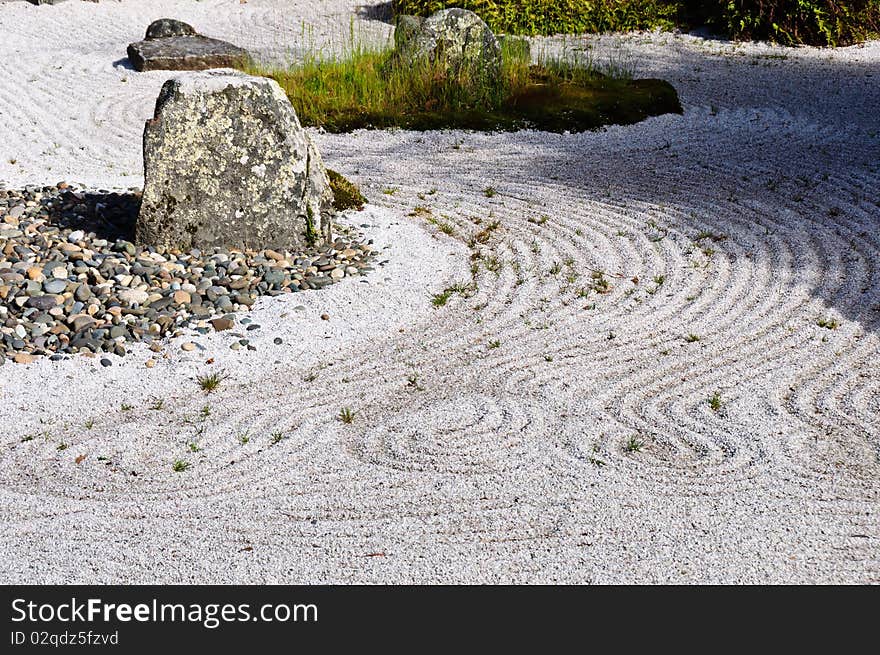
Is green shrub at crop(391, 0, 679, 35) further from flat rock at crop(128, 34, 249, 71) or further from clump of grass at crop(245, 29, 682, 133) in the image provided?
flat rock at crop(128, 34, 249, 71)

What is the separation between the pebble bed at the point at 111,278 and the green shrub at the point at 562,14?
27.1 ft

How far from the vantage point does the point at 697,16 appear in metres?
14.2

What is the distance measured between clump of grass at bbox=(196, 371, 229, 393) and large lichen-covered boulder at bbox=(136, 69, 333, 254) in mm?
1471

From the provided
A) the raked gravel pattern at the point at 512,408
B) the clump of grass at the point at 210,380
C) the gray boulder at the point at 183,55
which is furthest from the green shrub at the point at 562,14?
the clump of grass at the point at 210,380

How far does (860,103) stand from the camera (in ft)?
33.9

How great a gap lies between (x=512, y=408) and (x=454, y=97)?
20.2 ft

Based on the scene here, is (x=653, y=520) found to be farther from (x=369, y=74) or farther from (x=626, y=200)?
(x=369, y=74)

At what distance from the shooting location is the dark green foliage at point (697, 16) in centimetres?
1323

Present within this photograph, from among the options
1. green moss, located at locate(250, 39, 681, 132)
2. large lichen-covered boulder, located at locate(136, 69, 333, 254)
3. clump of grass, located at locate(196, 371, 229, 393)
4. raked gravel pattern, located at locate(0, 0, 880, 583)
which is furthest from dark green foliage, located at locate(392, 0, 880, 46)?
clump of grass, located at locate(196, 371, 229, 393)

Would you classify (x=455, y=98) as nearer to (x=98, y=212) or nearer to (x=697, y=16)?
(x=98, y=212)

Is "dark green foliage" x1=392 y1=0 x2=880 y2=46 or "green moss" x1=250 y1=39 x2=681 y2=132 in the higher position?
"dark green foliage" x1=392 y1=0 x2=880 y2=46

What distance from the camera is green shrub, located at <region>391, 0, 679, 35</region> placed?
44.4 ft

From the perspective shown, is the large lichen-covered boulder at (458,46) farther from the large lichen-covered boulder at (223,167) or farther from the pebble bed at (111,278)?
the large lichen-covered boulder at (223,167)

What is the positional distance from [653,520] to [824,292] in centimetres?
284
